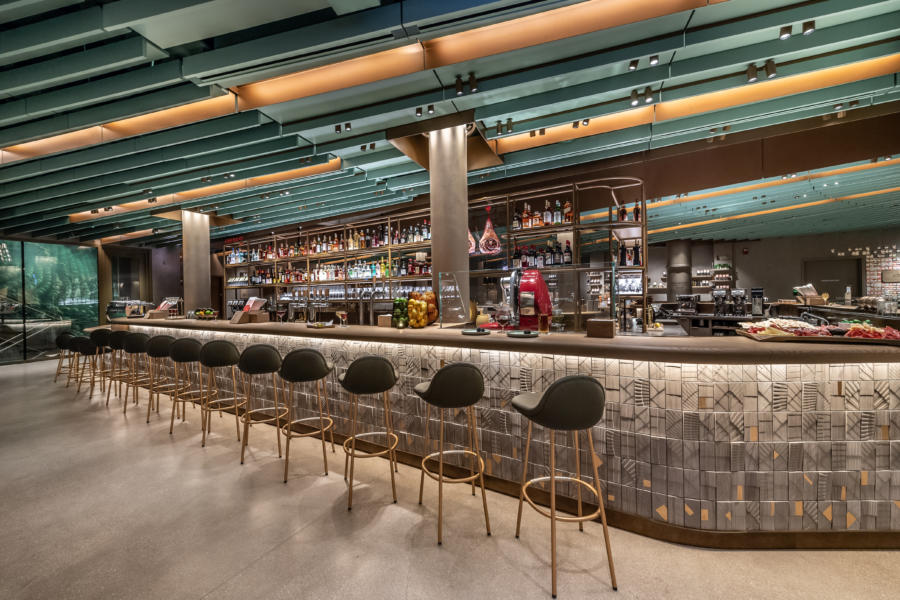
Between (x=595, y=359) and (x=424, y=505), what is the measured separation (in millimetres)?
1581

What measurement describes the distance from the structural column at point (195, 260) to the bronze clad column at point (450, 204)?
6.05 meters

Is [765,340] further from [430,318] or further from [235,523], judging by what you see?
[235,523]

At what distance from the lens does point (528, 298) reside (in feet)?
9.66

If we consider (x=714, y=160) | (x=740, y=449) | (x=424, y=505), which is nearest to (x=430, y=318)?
(x=424, y=505)

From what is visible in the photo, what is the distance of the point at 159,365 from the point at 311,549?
588 centimetres

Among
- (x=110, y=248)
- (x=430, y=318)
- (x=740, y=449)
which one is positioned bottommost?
(x=740, y=449)

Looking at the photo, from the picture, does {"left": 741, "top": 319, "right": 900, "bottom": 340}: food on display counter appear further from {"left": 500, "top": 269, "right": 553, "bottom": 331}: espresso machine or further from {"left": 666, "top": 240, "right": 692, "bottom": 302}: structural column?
{"left": 666, "top": 240, "right": 692, "bottom": 302}: structural column

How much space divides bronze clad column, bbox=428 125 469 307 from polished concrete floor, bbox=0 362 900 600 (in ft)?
7.24

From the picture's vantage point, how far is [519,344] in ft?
8.27

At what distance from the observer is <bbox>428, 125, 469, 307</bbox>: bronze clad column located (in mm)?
4172

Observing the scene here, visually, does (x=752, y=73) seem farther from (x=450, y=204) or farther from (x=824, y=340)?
(x=450, y=204)

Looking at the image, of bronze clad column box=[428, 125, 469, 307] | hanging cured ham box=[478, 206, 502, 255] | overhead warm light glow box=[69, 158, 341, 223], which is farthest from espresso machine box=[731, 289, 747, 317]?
overhead warm light glow box=[69, 158, 341, 223]

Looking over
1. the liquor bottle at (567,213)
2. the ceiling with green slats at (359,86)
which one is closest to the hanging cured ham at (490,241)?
the liquor bottle at (567,213)

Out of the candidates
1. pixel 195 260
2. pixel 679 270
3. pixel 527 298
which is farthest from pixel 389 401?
pixel 679 270
